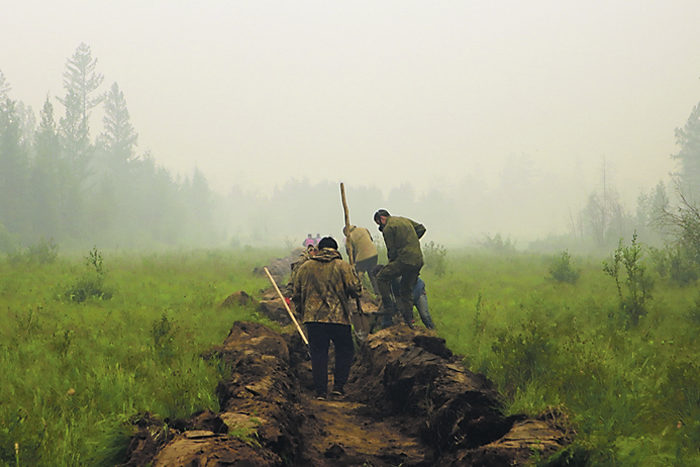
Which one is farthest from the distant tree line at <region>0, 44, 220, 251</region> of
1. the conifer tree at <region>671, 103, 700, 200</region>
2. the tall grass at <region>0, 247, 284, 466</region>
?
the conifer tree at <region>671, 103, 700, 200</region>

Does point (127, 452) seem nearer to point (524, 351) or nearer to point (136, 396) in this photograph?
point (136, 396)

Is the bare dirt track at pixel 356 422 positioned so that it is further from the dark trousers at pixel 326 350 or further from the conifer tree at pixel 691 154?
the conifer tree at pixel 691 154

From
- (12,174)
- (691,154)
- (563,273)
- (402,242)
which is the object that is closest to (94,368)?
(402,242)

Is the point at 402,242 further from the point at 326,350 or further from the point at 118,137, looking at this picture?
the point at 118,137

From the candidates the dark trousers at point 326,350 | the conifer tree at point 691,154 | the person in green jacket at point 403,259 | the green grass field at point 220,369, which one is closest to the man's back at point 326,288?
the dark trousers at point 326,350

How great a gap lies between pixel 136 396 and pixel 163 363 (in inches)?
40.8

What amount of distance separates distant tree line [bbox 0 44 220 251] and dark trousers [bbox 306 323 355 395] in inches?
868

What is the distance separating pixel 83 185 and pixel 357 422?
53.4 metres

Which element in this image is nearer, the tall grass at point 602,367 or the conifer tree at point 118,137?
the tall grass at point 602,367

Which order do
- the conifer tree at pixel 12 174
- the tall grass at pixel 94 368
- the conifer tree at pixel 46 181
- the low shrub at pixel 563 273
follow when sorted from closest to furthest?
the tall grass at pixel 94 368 → the low shrub at pixel 563 273 → the conifer tree at pixel 12 174 → the conifer tree at pixel 46 181

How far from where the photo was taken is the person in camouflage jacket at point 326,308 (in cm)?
573

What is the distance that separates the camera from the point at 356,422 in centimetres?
480

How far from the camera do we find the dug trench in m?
2.87

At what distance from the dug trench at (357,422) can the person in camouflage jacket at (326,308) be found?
0.39 m
